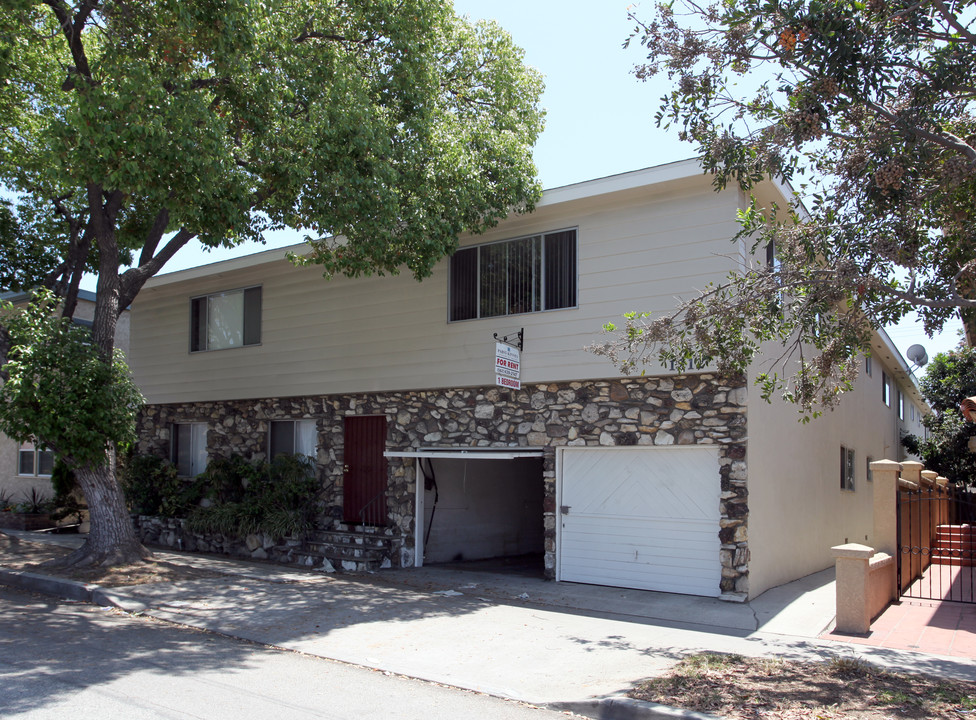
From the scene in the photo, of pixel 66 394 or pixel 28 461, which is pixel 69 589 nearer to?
pixel 66 394

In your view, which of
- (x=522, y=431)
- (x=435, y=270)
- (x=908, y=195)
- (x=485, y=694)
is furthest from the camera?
(x=435, y=270)

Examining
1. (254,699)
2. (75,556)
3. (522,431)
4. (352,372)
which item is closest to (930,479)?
(522,431)

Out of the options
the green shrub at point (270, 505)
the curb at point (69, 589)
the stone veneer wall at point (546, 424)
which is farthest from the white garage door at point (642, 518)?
the curb at point (69, 589)

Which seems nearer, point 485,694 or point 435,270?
point 485,694

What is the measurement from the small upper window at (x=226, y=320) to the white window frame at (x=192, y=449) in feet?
5.70

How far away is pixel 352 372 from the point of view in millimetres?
14211

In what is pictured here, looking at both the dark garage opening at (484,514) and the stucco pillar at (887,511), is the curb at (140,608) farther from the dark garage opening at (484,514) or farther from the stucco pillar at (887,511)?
the stucco pillar at (887,511)

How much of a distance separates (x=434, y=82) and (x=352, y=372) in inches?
203

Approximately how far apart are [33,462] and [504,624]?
56.1 feet

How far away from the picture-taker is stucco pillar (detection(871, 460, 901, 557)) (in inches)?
407

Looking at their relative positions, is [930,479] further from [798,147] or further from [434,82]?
[434,82]

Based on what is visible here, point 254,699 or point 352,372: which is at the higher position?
point 352,372

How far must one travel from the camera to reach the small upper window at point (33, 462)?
20672mm

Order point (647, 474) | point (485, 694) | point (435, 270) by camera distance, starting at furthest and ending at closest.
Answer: point (435, 270) → point (647, 474) → point (485, 694)
